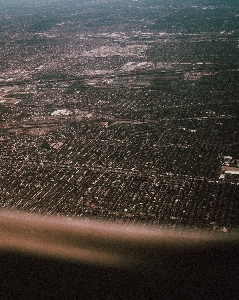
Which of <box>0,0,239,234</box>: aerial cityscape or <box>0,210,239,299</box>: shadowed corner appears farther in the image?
<box>0,0,239,234</box>: aerial cityscape

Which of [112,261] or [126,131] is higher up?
[112,261]

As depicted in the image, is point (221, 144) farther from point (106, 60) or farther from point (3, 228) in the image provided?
point (106, 60)

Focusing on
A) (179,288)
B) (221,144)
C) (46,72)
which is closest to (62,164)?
(221,144)

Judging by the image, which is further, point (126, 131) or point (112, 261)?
→ point (126, 131)

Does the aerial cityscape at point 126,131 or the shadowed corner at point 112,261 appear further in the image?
the aerial cityscape at point 126,131
